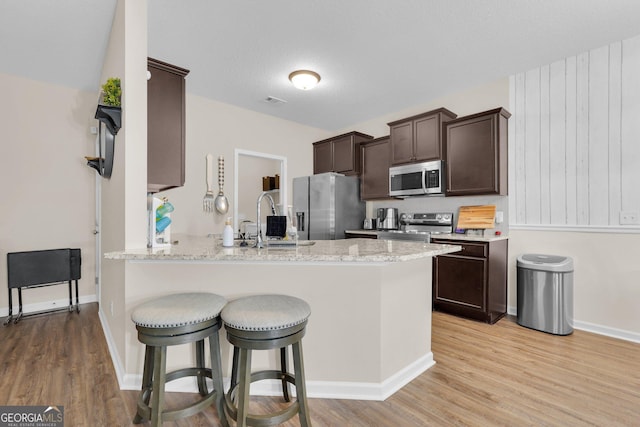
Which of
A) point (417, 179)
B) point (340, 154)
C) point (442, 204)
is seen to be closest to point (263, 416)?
point (417, 179)

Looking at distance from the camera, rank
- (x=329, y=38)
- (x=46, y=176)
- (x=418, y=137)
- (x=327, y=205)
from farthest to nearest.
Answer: (x=327, y=205)
(x=418, y=137)
(x=46, y=176)
(x=329, y=38)

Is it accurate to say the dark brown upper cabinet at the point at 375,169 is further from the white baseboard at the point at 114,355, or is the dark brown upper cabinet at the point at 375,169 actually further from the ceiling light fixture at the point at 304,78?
the white baseboard at the point at 114,355

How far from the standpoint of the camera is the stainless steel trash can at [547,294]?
2.82 m

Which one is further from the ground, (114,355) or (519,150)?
(519,150)

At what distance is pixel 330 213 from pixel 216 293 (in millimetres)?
2836

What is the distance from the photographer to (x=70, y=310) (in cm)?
347

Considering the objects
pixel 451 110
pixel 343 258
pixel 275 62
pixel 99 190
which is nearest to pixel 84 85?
pixel 99 190

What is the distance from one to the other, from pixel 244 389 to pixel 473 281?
104 inches

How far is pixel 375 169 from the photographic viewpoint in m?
4.65

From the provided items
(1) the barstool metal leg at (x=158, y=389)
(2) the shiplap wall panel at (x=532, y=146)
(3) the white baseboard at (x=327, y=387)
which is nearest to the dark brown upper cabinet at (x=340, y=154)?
(2) the shiplap wall panel at (x=532, y=146)

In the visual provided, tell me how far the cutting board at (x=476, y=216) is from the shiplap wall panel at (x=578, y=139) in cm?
23

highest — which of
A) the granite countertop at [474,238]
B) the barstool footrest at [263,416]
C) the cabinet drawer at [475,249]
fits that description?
the granite countertop at [474,238]

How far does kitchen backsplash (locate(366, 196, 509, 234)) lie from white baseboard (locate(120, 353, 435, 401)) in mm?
2453

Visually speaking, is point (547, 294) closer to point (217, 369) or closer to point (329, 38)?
point (217, 369)
